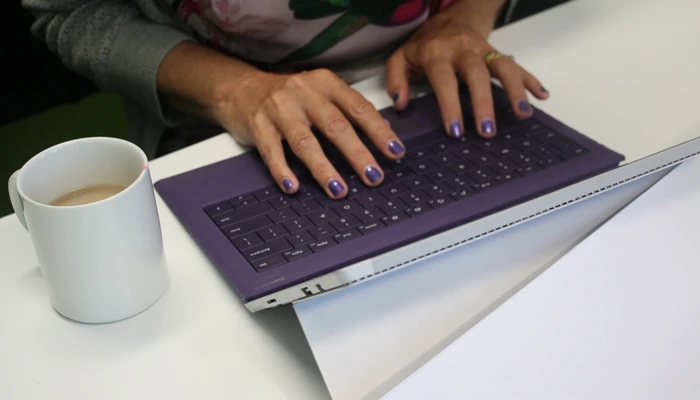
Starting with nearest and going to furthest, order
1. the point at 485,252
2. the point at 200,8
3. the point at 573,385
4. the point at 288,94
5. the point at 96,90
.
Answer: the point at 573,385, the point at 485,252, the point at 288,94, the point at 200,8, the point at 96,90

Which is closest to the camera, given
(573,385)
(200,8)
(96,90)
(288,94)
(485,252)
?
(573,385)

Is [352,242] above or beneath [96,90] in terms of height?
above

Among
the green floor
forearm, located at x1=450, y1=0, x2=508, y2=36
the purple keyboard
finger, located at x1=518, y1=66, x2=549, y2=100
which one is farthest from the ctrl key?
the green floor

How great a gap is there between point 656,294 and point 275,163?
0.31 m

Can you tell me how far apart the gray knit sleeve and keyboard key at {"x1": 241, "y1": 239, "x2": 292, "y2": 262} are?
35 centimetres

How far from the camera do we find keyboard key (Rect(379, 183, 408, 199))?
1.81 ft

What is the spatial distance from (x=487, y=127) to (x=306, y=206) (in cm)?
19

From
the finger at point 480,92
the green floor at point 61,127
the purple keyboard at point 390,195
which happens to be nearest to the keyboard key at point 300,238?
the purple keyboard at point 390,195

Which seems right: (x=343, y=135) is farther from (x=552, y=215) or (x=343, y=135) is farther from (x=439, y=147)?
(x=552, y=215)

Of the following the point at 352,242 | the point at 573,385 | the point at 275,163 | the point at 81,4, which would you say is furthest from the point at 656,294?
the point at 81,4

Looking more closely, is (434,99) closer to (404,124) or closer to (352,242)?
(404,124)

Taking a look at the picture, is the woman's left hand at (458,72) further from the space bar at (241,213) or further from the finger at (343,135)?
the space bar at (241,213)

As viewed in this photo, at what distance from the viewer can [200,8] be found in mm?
768

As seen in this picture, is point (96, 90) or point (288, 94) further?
point (96, 90)
